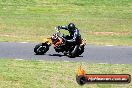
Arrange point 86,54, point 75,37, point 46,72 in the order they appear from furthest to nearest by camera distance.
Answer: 1. point 86,54
2. point 75,37
3. point 46,72

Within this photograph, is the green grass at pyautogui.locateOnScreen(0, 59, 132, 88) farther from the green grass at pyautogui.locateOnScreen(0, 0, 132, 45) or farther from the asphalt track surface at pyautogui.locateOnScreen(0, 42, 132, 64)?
the green grass at pyautogui.locateOnScreen(0, 0, 132, 45)

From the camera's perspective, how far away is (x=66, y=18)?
133 ft

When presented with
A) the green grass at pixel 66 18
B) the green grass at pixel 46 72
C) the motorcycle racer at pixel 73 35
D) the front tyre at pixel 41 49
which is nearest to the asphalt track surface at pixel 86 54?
the front tyre at pixel 41 49

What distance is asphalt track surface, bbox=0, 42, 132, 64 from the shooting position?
1991 cm

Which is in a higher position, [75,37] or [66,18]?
[75,37]

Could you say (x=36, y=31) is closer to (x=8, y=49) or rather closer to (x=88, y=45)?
(x=88, y=45)

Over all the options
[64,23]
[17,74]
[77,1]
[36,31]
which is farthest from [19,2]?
[17,74]

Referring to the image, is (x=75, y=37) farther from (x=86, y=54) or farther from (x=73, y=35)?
(x=86, y=54)

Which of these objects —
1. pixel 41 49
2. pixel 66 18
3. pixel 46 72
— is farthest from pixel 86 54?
pixel 66 18

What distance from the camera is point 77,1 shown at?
51438 millimetres

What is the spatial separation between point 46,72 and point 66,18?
83.2 feet

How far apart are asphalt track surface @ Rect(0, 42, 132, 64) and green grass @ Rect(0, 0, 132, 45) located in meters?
3.02

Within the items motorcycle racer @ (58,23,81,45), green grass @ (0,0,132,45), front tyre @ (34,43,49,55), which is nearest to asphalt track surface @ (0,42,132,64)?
front tyre @ (34,43,49,55)

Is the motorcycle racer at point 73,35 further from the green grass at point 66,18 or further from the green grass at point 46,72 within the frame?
the green grass at point 66,18
